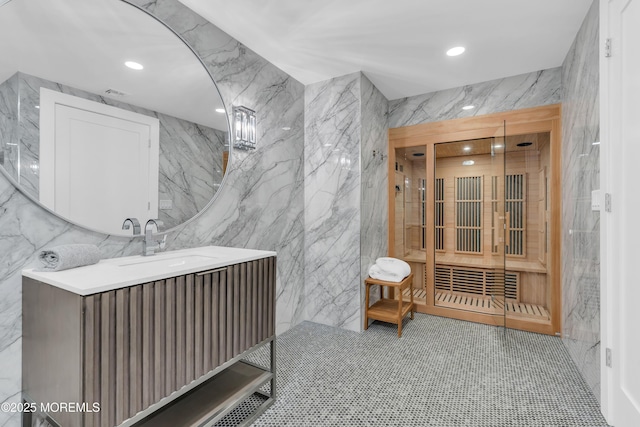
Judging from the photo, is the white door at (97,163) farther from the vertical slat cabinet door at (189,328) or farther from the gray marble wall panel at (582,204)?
the gray marble wall panel at (582,204)

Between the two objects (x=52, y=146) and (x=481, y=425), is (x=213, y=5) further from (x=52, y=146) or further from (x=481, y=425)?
(x=481, y=425)

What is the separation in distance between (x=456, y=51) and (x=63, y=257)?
312 cm

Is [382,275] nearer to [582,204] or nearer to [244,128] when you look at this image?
[582,204]

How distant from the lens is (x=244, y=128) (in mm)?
2502

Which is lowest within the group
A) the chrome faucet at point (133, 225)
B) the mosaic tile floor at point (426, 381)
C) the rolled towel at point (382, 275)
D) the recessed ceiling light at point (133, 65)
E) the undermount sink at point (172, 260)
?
the mosaic tile floor at point (426, 381)

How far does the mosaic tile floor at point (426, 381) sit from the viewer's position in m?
1.79

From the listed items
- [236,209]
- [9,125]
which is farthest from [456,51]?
[9,125]

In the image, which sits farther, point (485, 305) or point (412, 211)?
point (412, 211)

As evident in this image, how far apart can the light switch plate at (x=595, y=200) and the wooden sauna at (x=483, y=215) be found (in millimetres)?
1127

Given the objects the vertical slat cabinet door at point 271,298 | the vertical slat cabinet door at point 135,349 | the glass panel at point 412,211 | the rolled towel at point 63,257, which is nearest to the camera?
the vertical slat cabinet door at point 135,349

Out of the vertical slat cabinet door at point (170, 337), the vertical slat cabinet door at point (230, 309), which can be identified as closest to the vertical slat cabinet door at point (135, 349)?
the vertical slat cabinet door at point (170, 337)

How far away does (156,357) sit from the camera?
1.29 meters

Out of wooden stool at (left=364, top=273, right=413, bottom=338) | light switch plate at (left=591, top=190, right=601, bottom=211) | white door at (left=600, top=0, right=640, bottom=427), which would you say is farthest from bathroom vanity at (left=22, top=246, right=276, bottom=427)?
light switch plate at (left=591, top=190, right=601, bottom=211)

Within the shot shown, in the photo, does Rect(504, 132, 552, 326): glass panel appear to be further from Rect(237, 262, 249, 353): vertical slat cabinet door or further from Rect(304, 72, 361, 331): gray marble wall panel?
Rect(237, 262, 249, 353): vertical slat cabinet door
